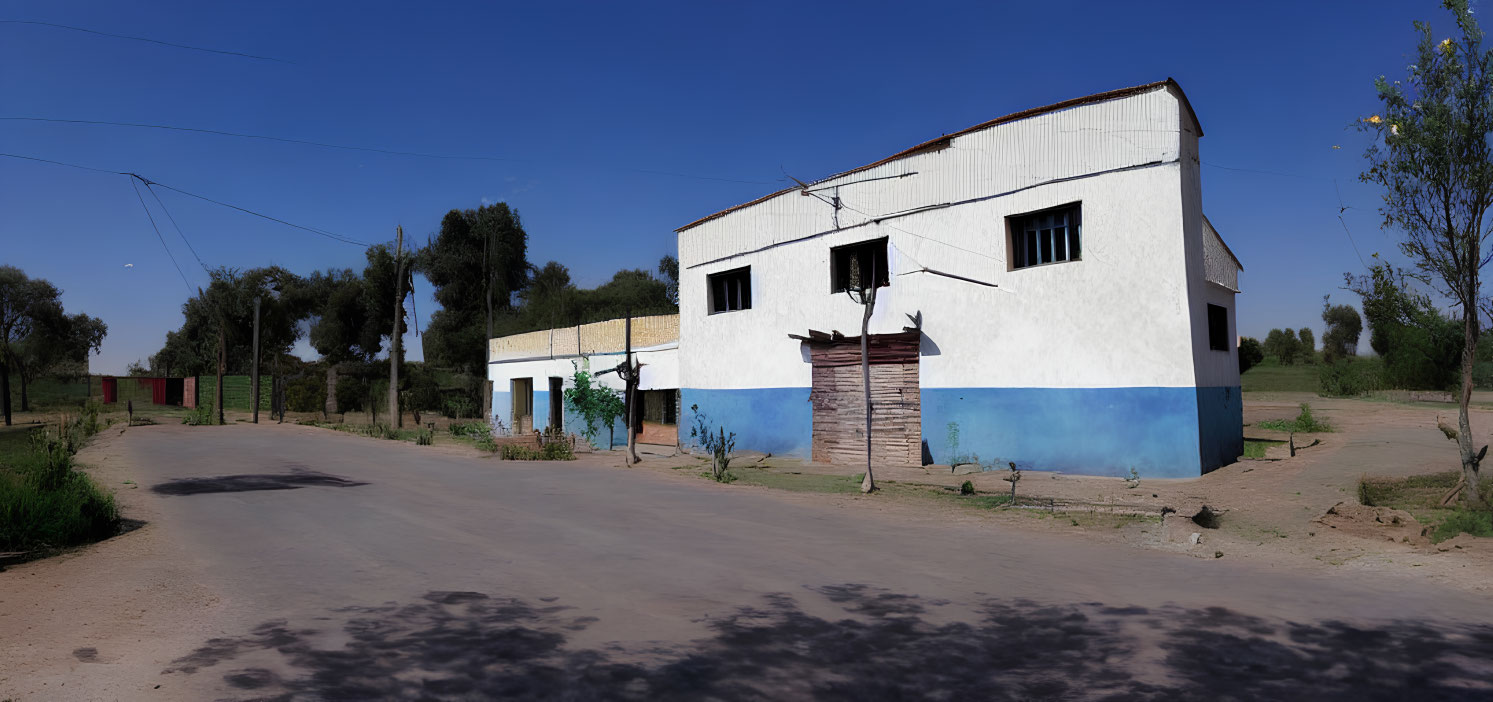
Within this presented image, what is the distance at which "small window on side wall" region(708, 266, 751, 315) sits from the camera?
73.2 feet

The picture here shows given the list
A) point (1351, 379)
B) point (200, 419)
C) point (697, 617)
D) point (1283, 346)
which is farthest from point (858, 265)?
point (1283, 346)

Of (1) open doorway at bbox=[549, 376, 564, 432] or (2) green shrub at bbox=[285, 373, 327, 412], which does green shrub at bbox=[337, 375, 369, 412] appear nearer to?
(2) green shrub at bbox=[285, 373, 327, 412]

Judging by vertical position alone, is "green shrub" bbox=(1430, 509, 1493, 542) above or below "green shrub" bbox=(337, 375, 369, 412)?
below

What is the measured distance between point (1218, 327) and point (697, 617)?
1604 cm

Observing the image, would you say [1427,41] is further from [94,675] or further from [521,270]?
[521,270]

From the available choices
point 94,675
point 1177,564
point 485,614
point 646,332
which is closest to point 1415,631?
point 1177,564

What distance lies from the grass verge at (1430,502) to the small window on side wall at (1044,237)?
6.24 meters

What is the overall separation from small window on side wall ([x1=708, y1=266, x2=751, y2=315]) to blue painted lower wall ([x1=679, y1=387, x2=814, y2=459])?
94.7 inches

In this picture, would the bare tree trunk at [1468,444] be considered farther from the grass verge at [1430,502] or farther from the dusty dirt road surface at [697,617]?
the dusty dirt road surface at [697,617]

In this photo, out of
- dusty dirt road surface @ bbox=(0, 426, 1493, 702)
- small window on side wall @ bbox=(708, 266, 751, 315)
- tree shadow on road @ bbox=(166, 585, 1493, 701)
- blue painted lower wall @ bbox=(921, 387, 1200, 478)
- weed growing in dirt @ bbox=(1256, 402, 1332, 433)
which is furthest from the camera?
weed growing in dirt @ bbox=(1256, 402, 1332, 433)

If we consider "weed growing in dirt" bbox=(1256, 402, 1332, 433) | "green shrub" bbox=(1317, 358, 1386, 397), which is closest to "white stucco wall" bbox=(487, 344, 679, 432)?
"weed growing in dirt" bbox=(1256, 402, 1332, 433)

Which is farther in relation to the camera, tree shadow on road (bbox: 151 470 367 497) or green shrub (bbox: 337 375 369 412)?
green shrub (bbox: 337 375 369 412)

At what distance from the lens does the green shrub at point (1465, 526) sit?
852 cm

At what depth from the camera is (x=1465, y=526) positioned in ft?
28.3
